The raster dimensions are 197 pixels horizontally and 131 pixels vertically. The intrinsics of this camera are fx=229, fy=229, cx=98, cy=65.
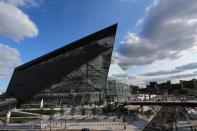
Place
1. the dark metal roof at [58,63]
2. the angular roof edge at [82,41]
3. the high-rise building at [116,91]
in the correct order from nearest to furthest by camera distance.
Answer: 1. the dark metal roof at [58,63]
2. the angular roof edge at [82,41]
3. the high-rise building at [116,91]

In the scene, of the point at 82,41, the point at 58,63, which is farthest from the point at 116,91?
the point at 58,63

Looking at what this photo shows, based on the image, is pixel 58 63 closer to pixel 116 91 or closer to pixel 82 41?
pixel 82 41

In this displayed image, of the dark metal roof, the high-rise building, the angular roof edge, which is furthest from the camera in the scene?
the high-rise building

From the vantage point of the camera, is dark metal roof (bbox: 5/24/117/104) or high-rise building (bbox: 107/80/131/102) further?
high-rise building (bbox: 107/80/131/102)

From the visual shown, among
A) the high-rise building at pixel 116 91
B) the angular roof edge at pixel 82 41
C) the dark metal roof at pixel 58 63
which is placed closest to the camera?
the dark metal roof at pixel 58 63

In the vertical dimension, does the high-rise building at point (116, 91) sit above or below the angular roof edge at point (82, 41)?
below

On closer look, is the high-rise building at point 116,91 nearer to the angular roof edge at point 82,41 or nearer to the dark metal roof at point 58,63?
the dark metal roof at point 58,63

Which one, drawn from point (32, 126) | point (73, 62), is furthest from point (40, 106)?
point (32, 126)

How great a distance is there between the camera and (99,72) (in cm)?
10381

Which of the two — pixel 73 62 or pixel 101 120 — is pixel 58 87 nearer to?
pixel 73 62

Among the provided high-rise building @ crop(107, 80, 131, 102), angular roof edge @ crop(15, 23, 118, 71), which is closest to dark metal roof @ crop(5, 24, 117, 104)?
angular roof edge @ crop(15, 23, 118, 71)

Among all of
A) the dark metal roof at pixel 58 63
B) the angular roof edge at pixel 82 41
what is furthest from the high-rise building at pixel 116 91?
the angular roof edge at pixel 82 41

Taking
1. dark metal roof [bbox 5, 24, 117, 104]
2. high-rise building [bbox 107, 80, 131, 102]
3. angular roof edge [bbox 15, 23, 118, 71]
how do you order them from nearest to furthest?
dark metal roof [bbox 5, 24, 117, 104]
angular roof edge [bbox 15, 23, 118, 71]
high-rise building [bbox 107, 80, 131, 102]

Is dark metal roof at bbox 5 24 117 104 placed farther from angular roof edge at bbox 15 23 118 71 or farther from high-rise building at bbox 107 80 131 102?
high-rise building at bbox 107 80 131 102
